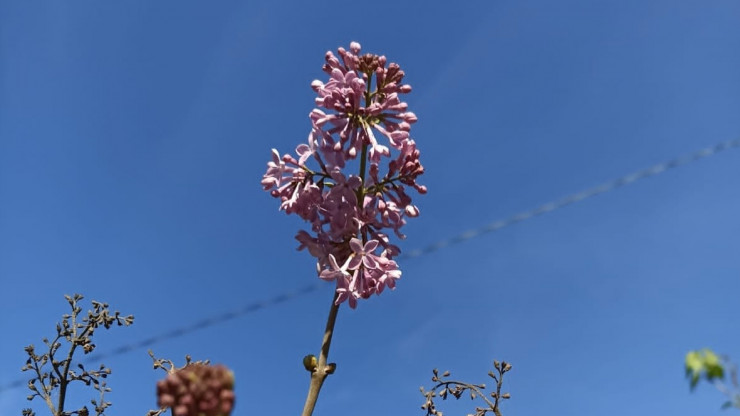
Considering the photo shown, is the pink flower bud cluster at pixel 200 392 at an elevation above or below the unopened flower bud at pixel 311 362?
below

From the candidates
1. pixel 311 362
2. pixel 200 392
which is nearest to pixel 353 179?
pixel 311 362

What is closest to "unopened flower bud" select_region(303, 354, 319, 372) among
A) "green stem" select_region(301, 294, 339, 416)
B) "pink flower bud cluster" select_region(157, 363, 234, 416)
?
"green stem" select_region(301, 294, 339, 416)

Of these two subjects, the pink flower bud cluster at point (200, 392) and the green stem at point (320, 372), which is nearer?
the pink flower bud cluster at point (200, 392)

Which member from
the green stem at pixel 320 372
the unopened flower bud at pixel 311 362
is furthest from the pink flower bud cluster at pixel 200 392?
the unopened flower bud at pixel 311 362

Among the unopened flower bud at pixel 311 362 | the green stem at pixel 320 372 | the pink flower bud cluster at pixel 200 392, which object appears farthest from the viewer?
the unopened flower bud at pixel 311 362

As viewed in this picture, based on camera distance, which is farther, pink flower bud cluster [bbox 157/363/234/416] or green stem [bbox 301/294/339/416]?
green stem [bbox 301/294/339/416]

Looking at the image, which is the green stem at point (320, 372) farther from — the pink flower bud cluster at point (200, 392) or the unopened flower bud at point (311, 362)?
the pink flower bud cluster at point (200, 392)

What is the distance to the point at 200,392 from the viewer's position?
1.29 m

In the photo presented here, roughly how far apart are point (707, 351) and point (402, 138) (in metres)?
2.41

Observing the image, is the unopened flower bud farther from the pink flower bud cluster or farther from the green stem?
the pink flower bud cluster

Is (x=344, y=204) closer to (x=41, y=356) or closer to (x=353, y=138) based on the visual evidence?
(x=353, y=138)

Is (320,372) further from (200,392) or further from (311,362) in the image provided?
(200,392)

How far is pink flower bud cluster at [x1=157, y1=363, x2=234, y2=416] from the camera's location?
128cm

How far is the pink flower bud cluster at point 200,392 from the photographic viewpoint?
1.28m
